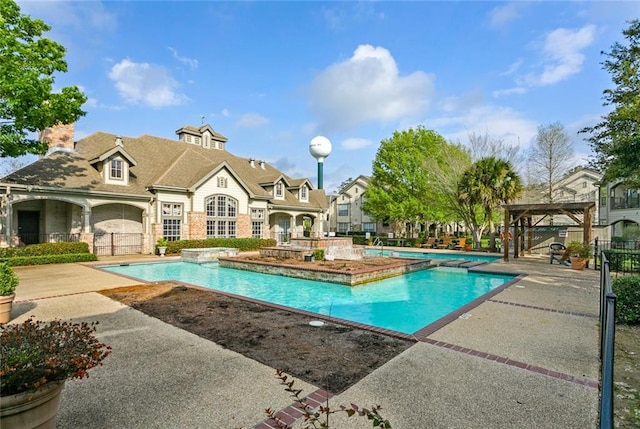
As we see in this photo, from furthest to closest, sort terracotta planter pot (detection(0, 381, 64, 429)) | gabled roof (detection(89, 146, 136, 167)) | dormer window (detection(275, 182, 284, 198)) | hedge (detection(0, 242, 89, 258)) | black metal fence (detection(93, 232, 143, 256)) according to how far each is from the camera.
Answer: dormer window (detection(275, 182, 284, 198)) < black metal fence (detection(93, 232, 143, 256)) < gabled roof (detection(89, 146, 136, 167)) < hedge (detection(0, 242, 89, 258)) < terracotta planter pot (detection(0, 381, 64, 429))

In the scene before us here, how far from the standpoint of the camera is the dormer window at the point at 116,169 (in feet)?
71.6

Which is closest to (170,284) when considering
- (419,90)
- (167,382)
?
(167,382)

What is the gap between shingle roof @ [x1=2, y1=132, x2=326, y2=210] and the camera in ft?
64.4

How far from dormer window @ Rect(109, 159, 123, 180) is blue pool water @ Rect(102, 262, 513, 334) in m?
7.21

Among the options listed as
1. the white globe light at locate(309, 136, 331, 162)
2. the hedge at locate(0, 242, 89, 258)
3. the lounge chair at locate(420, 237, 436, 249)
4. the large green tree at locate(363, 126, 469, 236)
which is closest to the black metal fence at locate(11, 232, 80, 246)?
the hedge at locate(0, 242, 89, 258)

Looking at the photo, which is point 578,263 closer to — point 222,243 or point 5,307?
point 5,307

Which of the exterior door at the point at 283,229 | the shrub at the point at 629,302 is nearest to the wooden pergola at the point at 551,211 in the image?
the shrub at the point at 629,302

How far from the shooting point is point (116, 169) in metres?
22.0

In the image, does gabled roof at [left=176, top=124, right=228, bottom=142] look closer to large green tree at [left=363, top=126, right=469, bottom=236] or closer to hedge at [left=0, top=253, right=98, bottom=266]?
hedge at [left=0, top=253, right=98, bottom=266]

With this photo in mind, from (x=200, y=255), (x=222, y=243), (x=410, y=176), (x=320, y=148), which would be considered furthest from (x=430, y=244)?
(x=200, y=255)

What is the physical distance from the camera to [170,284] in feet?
38.2

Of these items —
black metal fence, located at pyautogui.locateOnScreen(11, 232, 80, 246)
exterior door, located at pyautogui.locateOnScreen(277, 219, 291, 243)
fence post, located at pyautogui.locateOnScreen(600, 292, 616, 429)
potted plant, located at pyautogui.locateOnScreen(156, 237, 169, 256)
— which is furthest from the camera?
exterior door, located at pyautogui.locateOnScreen(277, 219, 291, 243)

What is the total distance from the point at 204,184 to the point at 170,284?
14.4m

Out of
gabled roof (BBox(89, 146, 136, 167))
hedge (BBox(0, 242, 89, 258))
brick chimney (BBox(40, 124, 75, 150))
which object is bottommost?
hedge (BBox(0, 242, 89, 258))
